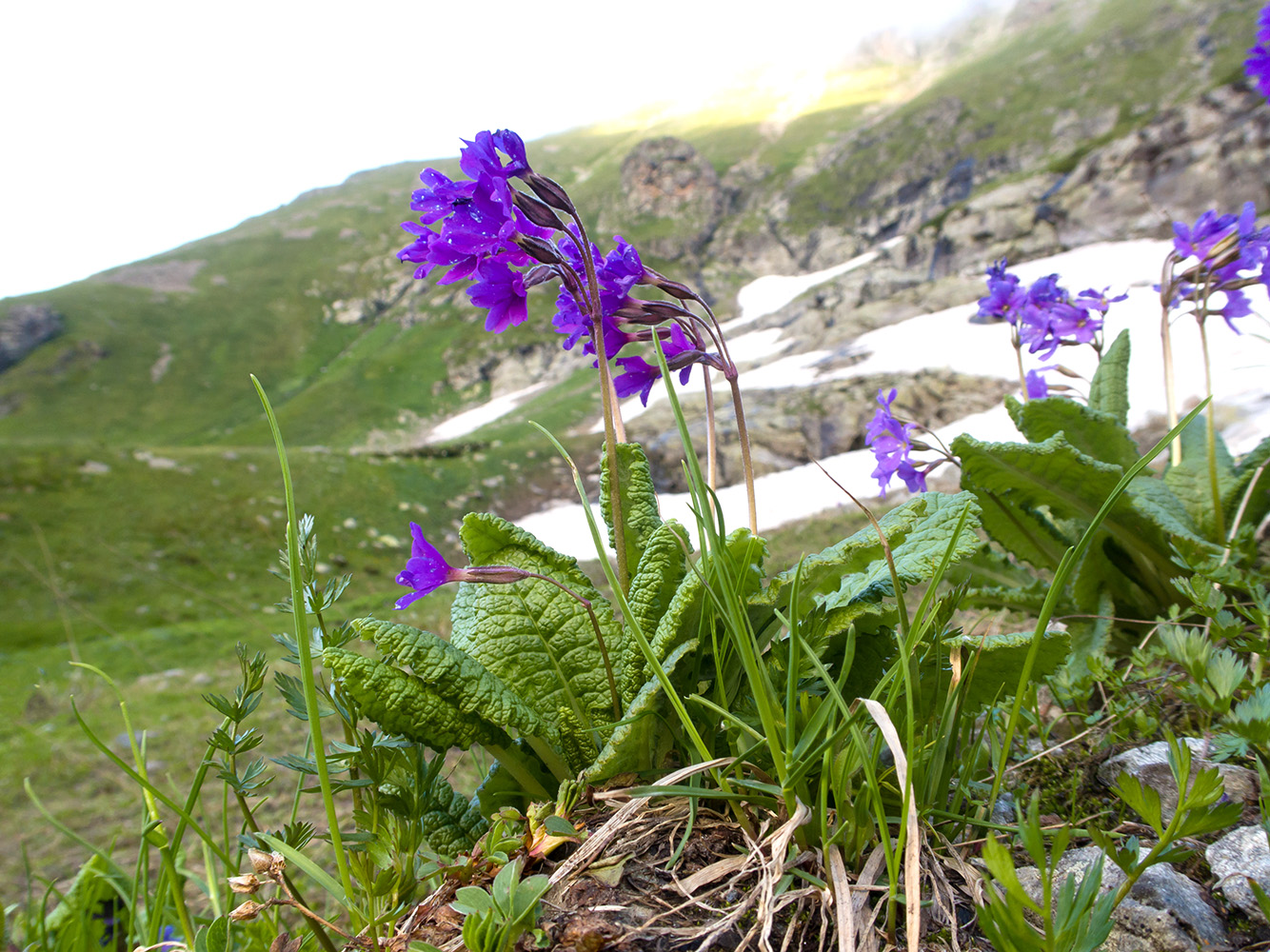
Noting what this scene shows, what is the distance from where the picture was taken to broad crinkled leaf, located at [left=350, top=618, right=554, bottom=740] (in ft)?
3.90

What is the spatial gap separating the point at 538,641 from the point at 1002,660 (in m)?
0.95

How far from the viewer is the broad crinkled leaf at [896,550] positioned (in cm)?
135

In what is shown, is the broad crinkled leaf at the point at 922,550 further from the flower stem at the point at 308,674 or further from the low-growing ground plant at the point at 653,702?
the flower stem at the point at 308,674

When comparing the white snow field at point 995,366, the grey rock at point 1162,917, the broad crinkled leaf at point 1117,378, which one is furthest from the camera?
the white snow field at point 995,366

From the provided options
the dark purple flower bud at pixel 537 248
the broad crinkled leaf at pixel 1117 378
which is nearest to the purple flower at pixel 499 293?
the dark purple flower bud at pixel 537 248

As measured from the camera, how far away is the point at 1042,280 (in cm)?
288

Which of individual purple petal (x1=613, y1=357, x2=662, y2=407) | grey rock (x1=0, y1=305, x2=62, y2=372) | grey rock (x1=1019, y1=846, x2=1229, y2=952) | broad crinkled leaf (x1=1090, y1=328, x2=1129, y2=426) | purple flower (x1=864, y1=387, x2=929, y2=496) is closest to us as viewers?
grey rock (x1=1019, y1=846, x2=1229, y2=952)

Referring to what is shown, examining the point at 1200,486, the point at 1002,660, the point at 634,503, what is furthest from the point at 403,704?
the point at 1200,486

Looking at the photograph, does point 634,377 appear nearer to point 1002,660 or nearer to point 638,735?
point 638,735

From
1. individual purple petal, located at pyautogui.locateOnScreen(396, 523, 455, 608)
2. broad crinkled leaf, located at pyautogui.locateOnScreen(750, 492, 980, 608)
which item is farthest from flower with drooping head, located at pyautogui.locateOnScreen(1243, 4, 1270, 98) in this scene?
individual purple petal, located at pyautogui.locateOnScreen(396, 523, 455, 608)

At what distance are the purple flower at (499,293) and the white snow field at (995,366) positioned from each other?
68.2 inches

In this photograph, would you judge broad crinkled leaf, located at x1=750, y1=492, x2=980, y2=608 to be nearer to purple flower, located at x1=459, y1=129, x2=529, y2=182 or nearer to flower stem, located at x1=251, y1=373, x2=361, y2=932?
flower stem, located at x1=251, y1=373, x2=361, y2=932

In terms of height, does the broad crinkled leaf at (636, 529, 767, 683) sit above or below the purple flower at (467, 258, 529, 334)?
below

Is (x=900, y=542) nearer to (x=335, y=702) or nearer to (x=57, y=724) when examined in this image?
(x=335, y=702)
